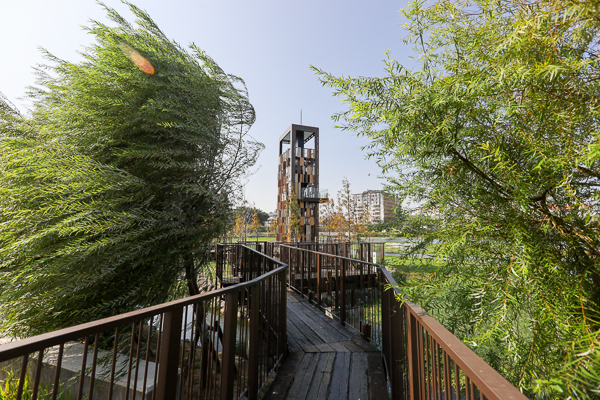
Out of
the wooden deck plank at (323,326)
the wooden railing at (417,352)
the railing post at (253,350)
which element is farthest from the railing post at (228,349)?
the wooden deck plank at (323,326)

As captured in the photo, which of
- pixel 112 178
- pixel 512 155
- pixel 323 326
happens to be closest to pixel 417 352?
pixel 512 155

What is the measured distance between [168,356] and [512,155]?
1.99 m

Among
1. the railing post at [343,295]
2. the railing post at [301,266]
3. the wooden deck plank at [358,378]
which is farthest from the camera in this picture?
the railing post at [301,266]

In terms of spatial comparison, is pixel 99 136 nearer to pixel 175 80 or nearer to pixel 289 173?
pixel 175 80

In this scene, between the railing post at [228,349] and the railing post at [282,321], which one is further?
the railing post at [282,321]

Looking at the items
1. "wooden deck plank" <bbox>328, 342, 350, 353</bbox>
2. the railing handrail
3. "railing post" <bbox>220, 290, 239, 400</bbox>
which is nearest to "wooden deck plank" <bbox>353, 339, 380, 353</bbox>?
"wooden deck plank" <bbox>328, 342, 350, 353</bbox>

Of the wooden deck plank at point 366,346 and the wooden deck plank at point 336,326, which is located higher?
the wooden deck plank at point 366,346

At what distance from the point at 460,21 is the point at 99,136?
2863 mm

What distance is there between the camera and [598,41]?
3.51ft

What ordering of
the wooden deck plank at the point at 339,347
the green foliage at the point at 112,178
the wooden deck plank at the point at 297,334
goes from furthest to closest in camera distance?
the wooden deck plank at the point at 297,334 < the wooden deck plank at the point at 339,347 < the green foliage at the point at 112,178

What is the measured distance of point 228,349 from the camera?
2.03 metres

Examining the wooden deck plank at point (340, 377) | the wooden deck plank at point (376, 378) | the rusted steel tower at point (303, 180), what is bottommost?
the wooden deck plank at point (340, 377)

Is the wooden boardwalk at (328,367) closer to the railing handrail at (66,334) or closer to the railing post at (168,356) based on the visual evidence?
the railing post at (168,356)

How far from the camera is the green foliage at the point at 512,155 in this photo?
3.28ft
